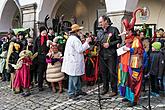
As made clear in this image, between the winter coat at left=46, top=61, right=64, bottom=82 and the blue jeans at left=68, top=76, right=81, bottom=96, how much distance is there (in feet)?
1.97

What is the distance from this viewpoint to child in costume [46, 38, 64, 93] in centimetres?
661

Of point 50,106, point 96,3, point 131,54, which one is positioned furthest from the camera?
point 96,3

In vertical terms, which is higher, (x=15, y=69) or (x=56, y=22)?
(x=56, y=22)

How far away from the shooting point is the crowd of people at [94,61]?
5.30 m

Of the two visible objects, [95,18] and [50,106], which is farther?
[95,18]

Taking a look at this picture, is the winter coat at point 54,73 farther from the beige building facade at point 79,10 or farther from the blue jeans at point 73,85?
the beige building facade at point 79,10

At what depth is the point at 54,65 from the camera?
665 cm

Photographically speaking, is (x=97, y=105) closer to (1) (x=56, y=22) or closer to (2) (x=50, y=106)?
(2) (x=50, y=106)

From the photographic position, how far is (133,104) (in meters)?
5.36

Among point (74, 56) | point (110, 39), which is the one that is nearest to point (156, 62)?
point (110, 39)

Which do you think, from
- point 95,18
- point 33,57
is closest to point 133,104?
point 33,57

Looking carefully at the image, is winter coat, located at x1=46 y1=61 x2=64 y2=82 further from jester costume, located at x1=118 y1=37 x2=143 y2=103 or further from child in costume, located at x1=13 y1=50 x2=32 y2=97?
jester costume, located at x1=118 y1=37 x2=143 y2=103

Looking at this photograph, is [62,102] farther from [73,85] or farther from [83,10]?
[83,10]

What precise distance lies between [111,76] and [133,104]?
898 mm
